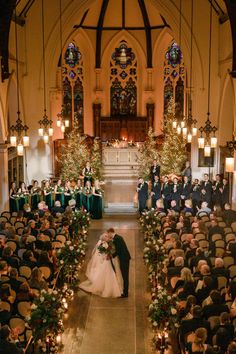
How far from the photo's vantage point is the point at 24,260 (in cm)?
1357

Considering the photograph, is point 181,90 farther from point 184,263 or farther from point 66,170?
point 184,263

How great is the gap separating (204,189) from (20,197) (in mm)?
7626

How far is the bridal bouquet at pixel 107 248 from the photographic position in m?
14.3

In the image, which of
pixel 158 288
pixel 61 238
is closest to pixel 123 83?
pixel 61 238

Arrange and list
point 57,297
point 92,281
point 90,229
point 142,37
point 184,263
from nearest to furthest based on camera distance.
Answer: point 57,297 → point 184,263 → point 92,281 → point 90,229 → point 142,37

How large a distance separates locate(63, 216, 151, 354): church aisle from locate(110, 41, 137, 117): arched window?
21658 millimetres

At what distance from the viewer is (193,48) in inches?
1059

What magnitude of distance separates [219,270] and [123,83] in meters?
25.8

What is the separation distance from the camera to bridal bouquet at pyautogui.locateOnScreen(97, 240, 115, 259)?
46.8 feet

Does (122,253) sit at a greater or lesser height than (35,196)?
lesser

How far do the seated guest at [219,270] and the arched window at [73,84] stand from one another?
23662mm

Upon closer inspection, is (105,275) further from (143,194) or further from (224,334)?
(143,194)

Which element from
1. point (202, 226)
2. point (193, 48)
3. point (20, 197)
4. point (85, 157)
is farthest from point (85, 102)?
point (202, 226)

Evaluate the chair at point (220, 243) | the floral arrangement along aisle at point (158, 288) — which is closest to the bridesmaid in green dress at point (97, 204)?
the floral arrangement along aisle at point (158, 288)
